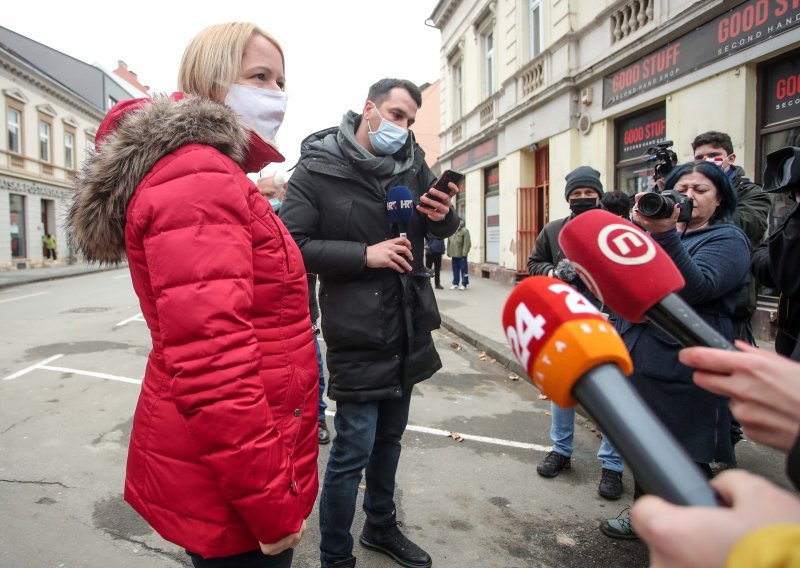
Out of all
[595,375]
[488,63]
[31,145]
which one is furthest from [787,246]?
[31,145]

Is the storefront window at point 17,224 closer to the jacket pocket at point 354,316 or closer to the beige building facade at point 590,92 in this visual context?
the beige building facade at point 590,92

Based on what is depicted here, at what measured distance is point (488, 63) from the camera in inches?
634

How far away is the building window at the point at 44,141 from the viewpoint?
28.3 m

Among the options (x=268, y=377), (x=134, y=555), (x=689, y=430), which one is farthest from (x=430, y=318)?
(x=134, y=555)

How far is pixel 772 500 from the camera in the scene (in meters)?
0.58

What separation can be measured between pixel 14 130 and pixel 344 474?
30561mm

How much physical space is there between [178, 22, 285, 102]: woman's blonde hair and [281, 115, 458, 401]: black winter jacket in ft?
2.59

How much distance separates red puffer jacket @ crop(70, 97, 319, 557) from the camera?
49.0 inches

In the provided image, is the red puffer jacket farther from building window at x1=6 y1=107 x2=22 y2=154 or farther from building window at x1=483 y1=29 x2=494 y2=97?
building window at x1=6 y1=107 x2=22 y2=154

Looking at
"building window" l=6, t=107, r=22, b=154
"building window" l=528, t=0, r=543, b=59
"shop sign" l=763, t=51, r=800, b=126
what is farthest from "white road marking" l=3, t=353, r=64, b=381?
"building window" l=6, t=107, r=22, b=154

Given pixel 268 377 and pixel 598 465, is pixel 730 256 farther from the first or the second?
pixel 268 377

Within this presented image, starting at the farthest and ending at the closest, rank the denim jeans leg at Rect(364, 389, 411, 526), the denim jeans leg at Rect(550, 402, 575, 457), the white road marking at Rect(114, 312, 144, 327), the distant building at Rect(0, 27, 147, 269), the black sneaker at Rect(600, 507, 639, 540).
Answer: the distant building at Rect(0, 27, 147, 269) < the white road marking at Rect(114, 312, 144, 327) < the denim jeans leg at Rect(550, 402, 575, 457) < the black sneaker at Rect(600, 507, 639, 540) < the denim jeans leg at Rect(364, 389, 411, 526)

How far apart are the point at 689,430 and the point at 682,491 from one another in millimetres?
2378

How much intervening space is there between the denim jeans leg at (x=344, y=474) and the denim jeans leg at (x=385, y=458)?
0.20 m
